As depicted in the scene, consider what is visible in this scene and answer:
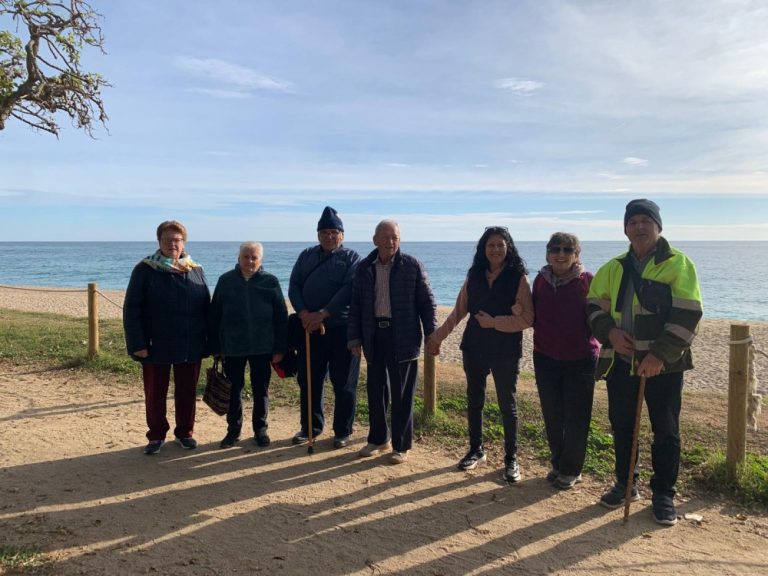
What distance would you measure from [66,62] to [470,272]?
6647 mm

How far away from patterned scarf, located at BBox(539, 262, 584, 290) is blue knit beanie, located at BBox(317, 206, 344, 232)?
1821 millimetres

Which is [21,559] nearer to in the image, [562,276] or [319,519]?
[319,519]

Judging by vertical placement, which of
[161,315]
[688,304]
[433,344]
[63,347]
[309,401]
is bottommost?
[63,347]

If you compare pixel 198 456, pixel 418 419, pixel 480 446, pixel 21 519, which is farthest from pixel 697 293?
pixel 21 519

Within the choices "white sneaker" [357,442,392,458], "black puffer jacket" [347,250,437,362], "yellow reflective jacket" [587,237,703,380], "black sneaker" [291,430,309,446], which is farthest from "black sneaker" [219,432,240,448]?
"yellow reflective jacket" [587,237,703,380]

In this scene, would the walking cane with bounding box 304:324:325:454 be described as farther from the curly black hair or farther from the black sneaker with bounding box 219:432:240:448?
the curly black hair

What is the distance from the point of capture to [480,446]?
4539 mm

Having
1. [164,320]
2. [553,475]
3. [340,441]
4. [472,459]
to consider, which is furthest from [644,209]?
[164,320]

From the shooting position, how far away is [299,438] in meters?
5.00

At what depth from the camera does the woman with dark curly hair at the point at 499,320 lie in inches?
162

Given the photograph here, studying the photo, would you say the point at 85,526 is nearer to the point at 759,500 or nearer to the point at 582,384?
the point at 582,384

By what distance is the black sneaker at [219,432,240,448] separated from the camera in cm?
484

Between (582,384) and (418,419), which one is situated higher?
(582,384)

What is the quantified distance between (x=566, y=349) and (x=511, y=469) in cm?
105
